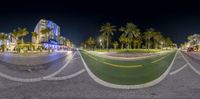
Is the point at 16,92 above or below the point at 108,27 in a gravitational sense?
below

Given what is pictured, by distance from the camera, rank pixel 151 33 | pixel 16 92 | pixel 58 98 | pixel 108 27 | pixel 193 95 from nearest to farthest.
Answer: pixel 58 98 < pixel 193 95 < pixel 16 92 < pixel 108 27 < pixel 151 33

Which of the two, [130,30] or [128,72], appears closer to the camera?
[128,72]

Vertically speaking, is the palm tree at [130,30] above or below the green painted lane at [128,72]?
above

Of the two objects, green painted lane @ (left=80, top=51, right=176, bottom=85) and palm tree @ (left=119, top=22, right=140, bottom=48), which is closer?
green painted lane @ (left=80, top=51, right=176, bottom=85)

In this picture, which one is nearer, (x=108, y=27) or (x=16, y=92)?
(x=16, y=92)

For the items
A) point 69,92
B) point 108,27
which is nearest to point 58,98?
point 69,92

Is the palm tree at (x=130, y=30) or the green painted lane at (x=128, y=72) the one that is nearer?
the green painted lane at (x=128, y=72)

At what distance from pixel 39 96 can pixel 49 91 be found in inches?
36.6

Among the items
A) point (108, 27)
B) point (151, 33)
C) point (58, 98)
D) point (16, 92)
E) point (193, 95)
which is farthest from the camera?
point (151, 33)

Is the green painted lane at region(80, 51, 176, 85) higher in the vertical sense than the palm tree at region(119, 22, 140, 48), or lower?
lower

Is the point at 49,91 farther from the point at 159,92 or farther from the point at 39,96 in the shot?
the point at 159,92

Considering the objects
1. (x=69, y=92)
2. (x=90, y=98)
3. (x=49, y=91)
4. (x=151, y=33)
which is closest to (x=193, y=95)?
(x=90, y=98)

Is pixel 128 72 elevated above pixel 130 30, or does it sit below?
below

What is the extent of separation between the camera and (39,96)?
748 cm
